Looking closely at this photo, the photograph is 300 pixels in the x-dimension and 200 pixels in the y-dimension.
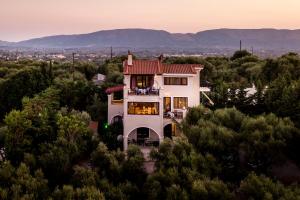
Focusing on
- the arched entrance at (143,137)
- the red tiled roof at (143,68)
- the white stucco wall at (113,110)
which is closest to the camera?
the arched entrance at (143,137)

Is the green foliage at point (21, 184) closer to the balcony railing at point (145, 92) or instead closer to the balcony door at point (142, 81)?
the balcony railing at point (145, 92)

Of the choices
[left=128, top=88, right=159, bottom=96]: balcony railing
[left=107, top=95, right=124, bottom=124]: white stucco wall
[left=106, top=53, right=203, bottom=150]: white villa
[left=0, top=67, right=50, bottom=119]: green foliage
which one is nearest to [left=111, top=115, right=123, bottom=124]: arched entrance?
[left=106, top=53, right=203, bottom=150]: white villa

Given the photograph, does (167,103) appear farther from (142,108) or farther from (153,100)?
(142,108)

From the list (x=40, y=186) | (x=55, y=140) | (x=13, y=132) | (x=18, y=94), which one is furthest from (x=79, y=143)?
(x=18, y=94)

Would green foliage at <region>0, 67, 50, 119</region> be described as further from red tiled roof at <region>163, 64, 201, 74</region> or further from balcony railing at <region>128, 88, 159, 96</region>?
red tiled roof at <region>163, 64, 201, 74</region>

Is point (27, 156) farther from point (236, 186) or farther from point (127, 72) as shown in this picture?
point (236, 186)

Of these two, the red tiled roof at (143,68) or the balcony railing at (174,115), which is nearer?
the balcony railing at (174,115)

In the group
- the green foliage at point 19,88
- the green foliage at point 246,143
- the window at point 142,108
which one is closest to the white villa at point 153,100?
the window at point 142,108

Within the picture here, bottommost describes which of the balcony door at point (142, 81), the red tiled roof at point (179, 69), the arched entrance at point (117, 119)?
the arched entrance at point (117, 119)
